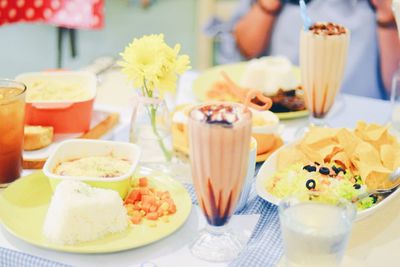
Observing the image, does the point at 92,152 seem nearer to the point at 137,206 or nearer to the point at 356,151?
the point at 137,206

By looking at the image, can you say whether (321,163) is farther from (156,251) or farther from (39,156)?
(39,156)

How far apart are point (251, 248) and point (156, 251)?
0.16 m

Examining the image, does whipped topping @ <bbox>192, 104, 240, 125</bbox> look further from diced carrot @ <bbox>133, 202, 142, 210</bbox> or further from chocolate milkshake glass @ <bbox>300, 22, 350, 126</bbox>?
chocolate milkshake glass @ <bbox>300, 22, 350, 126</bbox>

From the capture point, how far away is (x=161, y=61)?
125 cm

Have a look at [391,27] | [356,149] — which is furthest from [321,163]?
[391,27]

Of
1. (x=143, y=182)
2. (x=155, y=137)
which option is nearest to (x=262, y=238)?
(x=143, y=182)

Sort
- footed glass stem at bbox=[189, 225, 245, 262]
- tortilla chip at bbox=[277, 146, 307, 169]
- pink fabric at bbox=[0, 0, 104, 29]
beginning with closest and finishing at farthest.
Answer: footed glass stem at bbox=[189, 225, 245, 262] → tortilla chip at bbox=[277, 146, 307, 169] → pink fabric at bbox=[0, 0, 104, 29]

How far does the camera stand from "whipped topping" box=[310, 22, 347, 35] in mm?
1454

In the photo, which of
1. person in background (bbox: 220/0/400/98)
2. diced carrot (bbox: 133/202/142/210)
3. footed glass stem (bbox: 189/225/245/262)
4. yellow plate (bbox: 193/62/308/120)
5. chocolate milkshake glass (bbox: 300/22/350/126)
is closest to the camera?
footed glass stem (bbox: 189/225/245/262)

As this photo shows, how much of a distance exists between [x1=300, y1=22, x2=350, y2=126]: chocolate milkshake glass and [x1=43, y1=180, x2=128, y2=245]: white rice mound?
0.63 m

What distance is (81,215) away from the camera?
1040mm

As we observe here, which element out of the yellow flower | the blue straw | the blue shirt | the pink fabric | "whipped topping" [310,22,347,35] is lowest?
the blue shirt

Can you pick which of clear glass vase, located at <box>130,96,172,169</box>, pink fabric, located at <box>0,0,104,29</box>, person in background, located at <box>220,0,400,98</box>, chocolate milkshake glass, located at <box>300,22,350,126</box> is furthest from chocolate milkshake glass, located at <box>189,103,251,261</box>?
person in background, located at <box>220,0,400,98</box>

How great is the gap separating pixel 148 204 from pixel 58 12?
4.13 feet
